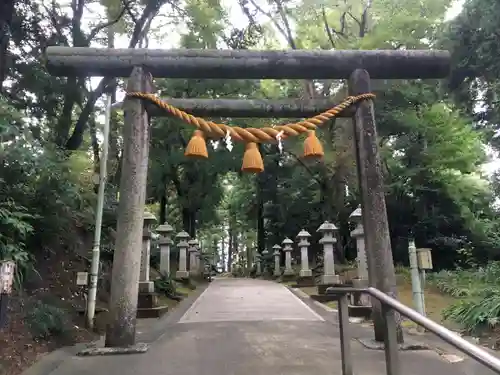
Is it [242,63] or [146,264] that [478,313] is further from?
[146,264]

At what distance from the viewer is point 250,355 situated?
4.88 meters

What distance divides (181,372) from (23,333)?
7.75ft

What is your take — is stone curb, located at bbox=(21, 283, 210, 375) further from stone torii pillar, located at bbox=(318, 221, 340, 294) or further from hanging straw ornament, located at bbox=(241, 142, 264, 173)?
stone torii pillar, located at bbox=(318, 221, 340, 294)

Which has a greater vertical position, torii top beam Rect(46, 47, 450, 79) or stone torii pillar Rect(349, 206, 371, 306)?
torii top beam Rect(46, 47, 450, 79)

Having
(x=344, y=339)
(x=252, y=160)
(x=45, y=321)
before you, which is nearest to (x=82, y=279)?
(x=45, y=321)

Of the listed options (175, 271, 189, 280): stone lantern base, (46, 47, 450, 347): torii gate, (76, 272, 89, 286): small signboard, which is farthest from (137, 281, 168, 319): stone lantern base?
(175, 271, 189, 280): stone lantern base

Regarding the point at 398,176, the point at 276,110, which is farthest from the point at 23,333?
the point at 398,176

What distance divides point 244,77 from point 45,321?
4.39m

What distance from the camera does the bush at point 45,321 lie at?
541 centimetres

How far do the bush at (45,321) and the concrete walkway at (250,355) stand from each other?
862 mm

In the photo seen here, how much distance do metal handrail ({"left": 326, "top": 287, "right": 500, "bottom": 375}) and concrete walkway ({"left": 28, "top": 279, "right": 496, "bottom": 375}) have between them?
569mm

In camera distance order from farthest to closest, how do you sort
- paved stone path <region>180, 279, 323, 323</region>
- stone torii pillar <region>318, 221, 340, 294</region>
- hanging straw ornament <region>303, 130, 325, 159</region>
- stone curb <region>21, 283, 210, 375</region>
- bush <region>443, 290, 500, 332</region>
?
stone torii pillar <region>318, 221, 340, 294</region>
paved stone path <region>180, 279, 323, 323</region>
bush <region>443, 290, 500, 332</region>
hanging straw ornament <region>303, 130, 325, 159</region>
stone curb <region>21, 283, 210, 375</region>

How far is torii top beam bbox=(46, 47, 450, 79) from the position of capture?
5750mm

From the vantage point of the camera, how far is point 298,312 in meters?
8.88
